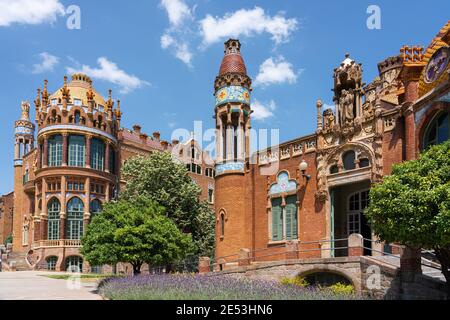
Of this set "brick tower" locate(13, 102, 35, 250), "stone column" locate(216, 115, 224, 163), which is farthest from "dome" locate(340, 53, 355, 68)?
"brick tower" locate(13, 102, 35, 250)

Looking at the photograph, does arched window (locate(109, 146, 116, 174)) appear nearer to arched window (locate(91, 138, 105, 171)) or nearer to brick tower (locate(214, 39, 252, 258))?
arched window (locate(91, 138, 105, 171))

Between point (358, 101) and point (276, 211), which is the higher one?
point (358, 101)

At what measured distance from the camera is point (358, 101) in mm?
24016

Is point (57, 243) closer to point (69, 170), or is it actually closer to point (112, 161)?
point (69, 170)

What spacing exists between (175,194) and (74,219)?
1299 centimetres

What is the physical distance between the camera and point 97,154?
48.5 metres

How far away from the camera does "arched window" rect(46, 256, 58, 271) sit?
4588 cm

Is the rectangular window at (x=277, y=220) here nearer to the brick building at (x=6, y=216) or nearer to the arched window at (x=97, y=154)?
the arched window at (x=97, y=154)

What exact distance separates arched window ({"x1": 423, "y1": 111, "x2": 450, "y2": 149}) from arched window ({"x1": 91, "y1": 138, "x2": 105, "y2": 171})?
3379cm

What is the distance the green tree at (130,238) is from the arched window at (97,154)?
2236cm
